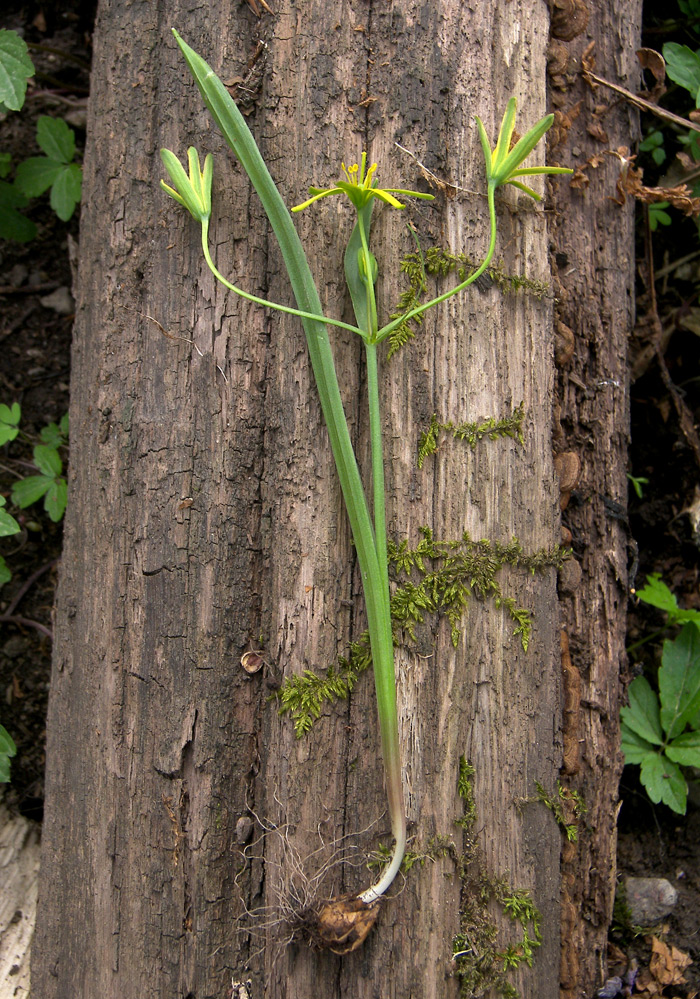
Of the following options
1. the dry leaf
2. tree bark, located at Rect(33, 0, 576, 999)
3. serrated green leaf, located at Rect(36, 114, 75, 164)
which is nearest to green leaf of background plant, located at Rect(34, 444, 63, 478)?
tree bark, located at Rect(33, 0, 576, 999)

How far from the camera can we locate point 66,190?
2211 mm

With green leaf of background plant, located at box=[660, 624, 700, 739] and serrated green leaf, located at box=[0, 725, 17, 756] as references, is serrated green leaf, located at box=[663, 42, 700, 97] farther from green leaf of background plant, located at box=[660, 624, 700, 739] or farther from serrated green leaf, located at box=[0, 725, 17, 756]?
serrated green leaf, located at box=[0, 725, 17, 756]

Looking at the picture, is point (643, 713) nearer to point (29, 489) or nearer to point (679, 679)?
point (679, 679)

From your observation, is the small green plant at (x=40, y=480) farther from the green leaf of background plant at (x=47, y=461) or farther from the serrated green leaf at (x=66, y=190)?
the serrated green leaf at (x=66, y=190)

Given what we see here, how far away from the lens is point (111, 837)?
1405mm

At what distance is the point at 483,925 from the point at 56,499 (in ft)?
5.62

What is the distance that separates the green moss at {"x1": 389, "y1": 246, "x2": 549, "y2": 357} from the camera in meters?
1.44

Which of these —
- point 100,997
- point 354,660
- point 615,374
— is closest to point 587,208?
point 615,374

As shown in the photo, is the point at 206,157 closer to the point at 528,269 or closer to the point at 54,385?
the point at 528,269

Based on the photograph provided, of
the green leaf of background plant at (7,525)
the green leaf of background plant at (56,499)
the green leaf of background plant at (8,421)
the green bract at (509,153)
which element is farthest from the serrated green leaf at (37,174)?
the green bract at (509,153)

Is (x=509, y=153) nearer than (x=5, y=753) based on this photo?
Yes

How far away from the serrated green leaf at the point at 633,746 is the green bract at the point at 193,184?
5.91 ft

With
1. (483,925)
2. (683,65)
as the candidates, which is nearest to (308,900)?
(483,925)

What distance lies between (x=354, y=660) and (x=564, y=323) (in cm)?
99
